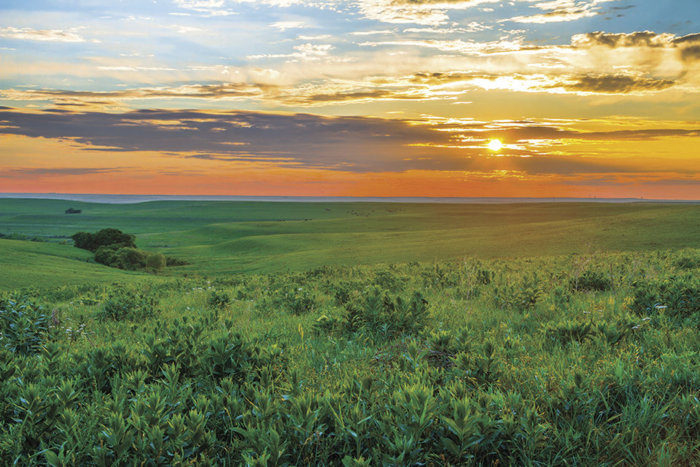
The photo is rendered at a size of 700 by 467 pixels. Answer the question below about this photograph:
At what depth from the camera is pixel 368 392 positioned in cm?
394

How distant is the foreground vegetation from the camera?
3242 mm

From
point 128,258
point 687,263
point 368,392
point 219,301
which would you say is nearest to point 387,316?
point 368,392

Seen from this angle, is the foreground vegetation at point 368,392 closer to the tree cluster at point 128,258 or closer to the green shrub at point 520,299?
the green shrub at point 520,299

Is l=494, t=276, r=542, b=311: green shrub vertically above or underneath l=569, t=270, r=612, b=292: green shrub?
above

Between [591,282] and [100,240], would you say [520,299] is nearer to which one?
[591,282]

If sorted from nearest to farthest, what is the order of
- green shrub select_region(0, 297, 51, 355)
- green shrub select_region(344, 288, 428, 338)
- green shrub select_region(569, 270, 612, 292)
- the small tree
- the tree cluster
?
green shrub select_region(0, 297, 51, 355)
green shrub select_region(344, 288, 428, 338)
green shrub select_region(569, 270, 612, 292)
the small tree
the tree cluster

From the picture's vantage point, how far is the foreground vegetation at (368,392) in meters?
3.24

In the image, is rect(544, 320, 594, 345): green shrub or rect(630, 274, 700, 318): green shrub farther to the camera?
rect(630, 274, 700, 318): green shrub

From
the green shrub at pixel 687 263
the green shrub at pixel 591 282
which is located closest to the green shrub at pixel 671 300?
the green shrub at pixel 591 282

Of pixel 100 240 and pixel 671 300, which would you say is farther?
pixel 100 240

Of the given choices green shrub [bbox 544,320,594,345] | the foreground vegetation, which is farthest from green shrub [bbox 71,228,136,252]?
green shrub [bbox 544,320,594,345]

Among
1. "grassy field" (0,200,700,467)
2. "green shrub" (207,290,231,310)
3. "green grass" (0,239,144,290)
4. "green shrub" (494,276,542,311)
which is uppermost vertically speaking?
"grassy field" (0,200,700,467)

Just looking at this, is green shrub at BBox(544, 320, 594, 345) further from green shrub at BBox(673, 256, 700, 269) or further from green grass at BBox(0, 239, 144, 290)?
green grass at BBox(0, 239, 144, 290)

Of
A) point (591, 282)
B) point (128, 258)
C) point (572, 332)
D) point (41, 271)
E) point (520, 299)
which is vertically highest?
point (572, 332)
